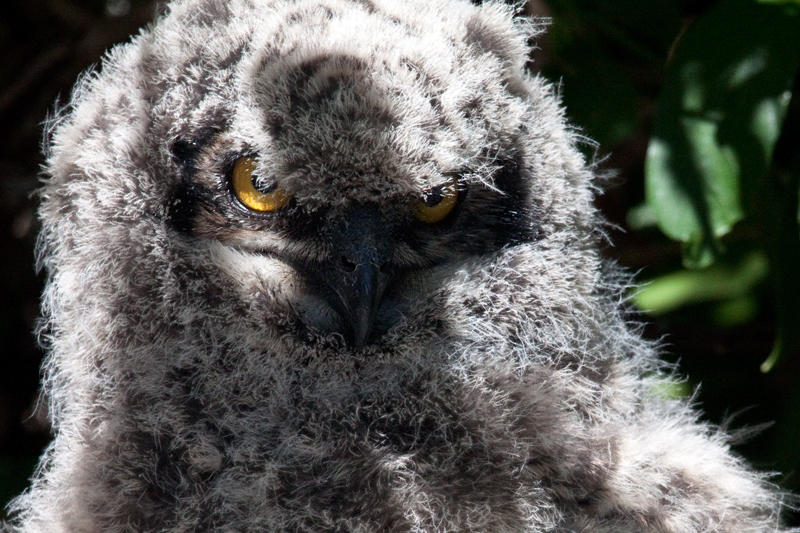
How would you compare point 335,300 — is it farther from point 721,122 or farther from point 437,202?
point 721,122

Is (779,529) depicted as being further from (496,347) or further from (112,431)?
(112,431)

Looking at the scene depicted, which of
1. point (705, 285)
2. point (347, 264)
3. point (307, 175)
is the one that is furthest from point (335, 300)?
point (705, 285)

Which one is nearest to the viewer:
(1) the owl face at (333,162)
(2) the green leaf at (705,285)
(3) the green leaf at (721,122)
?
(1) the owl face at (333,162)

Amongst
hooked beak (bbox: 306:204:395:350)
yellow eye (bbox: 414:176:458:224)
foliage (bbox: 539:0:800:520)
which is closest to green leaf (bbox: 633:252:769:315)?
foliage (bbox: 539:0:800:520)

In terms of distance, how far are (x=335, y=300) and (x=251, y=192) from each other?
287 mm

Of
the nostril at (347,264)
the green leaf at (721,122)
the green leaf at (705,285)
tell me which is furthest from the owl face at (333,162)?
the green leaf at (705,285)

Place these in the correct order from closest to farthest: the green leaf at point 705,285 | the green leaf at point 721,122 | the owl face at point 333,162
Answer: the owl face at point 333,162
the green leaf at point 721,122
the green leaf at point 705,285

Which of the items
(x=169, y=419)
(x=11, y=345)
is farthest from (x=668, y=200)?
(x=11, y=345)

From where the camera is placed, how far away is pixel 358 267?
5.17 ft

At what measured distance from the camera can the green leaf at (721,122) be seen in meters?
1.91

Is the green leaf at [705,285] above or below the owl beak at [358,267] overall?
below

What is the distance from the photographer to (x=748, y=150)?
1906mm

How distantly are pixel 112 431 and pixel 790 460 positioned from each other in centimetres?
198

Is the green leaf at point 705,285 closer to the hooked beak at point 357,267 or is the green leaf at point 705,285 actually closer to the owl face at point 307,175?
the owl face at point 307,175
